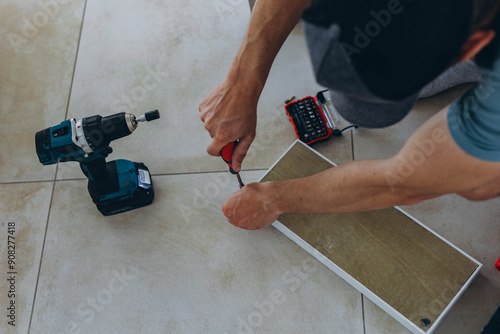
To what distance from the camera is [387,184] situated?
3.00 feet

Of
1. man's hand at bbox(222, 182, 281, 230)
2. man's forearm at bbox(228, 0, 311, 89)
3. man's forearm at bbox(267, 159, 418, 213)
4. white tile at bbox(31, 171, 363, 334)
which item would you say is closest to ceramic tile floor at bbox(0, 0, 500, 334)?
white tile at bbox(31, 171, 363, 334)

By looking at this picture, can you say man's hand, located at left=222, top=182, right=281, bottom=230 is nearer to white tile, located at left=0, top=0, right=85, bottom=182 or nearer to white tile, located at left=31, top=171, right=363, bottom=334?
white tile, located at left=31, top=171, right=363, bottom=334

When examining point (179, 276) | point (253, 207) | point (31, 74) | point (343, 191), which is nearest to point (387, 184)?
point (343, 191)

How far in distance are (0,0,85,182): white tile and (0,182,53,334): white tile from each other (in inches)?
2.3

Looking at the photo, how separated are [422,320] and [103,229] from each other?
994mm

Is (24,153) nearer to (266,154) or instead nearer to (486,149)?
(266,154)

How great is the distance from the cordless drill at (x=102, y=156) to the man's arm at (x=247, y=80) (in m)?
0.22

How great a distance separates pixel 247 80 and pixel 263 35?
11 cm

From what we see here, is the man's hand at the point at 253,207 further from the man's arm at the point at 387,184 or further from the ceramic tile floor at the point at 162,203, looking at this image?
the ceramic tile floor at the point at 162,203

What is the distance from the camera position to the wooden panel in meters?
1.22

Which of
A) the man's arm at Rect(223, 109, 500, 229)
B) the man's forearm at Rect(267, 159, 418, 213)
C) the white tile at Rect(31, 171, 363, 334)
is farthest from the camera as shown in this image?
the white tile at Rect(31, 171, 363, 334)

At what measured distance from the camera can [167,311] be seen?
1.33m

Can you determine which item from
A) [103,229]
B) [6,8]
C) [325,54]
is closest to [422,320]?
[325,54]

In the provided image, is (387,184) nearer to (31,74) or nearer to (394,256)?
(394,256)
